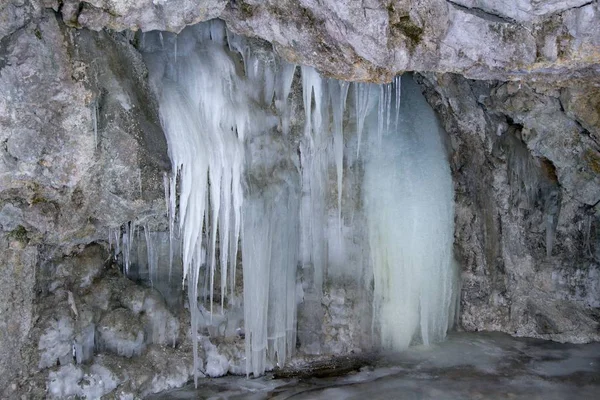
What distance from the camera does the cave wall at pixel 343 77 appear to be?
4.50 meters

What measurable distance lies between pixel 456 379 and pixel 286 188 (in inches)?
94.7

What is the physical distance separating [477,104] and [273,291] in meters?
2.72

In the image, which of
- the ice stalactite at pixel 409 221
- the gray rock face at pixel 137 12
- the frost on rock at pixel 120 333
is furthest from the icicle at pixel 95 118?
the ice stalactite at pixel 409 221

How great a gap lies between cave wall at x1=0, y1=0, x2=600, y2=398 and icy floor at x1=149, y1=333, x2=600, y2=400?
0.68 m

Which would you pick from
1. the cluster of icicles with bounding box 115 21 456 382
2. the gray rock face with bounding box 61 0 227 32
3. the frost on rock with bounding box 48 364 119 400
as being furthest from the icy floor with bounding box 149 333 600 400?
the gray rock face with bounding box 61 0 227 32

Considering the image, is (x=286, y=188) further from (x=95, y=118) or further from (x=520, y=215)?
(x=520, y=215)

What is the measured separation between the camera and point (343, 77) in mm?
5055

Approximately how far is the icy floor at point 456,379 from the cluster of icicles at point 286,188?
0.31 meters

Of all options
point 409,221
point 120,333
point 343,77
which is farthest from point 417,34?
point 120,333

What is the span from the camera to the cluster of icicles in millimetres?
5695

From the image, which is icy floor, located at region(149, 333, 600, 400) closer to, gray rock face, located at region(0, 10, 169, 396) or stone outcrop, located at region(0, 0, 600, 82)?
gray rock face, located at region(0, 10, 169, 396)

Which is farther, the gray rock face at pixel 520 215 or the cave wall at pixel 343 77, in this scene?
the gray rock face at pixel 520 215

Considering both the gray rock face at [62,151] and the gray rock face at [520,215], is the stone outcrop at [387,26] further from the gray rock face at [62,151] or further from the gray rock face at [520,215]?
the gray rock face at [520,215]

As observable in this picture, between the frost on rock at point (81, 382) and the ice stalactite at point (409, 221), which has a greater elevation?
the ice stalactite at point (409, 221)
